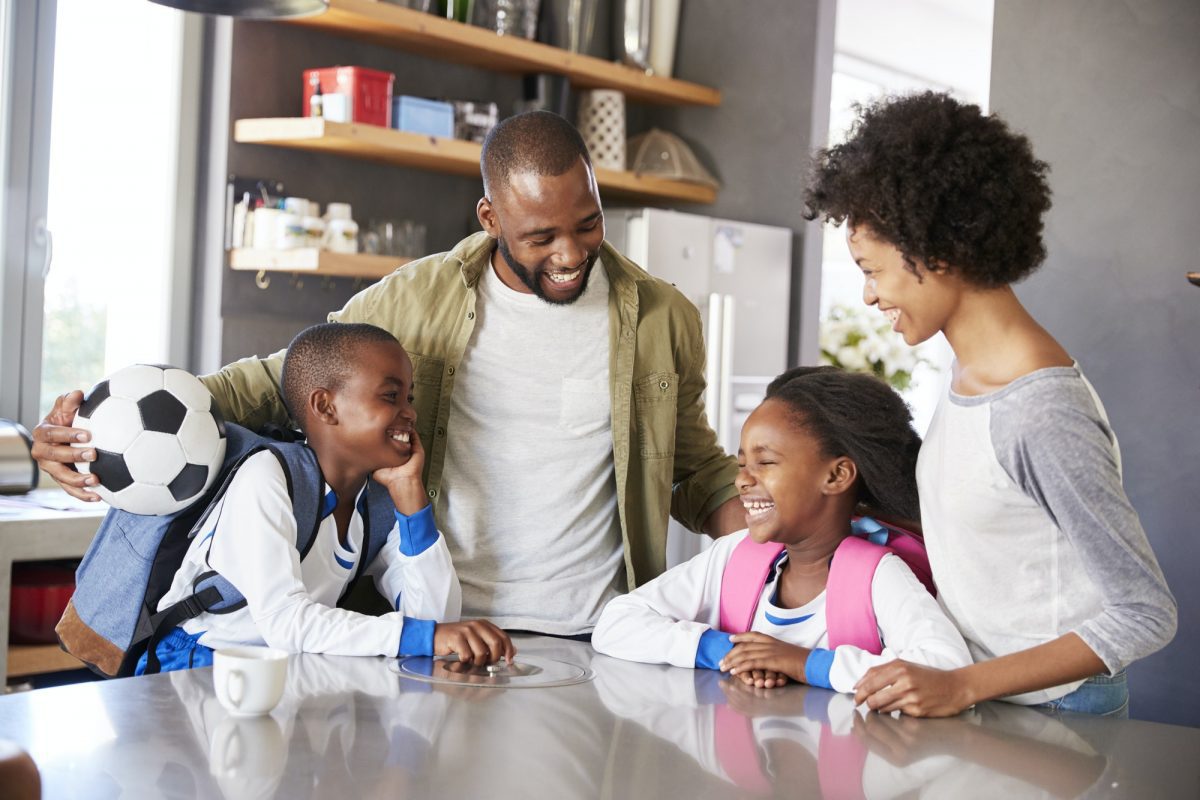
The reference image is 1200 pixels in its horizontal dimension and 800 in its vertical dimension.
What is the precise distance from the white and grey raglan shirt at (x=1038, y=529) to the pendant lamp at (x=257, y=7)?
1166 millimetres

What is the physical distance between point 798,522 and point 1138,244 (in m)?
1.51

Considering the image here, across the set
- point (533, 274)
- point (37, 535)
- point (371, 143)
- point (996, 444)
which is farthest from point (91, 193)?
point (996, 444)

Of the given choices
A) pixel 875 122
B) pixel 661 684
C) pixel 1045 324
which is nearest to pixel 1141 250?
pixel 1045 324

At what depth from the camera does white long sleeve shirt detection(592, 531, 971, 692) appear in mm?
1575

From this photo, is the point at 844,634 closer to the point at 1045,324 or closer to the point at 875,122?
the point at 875,122

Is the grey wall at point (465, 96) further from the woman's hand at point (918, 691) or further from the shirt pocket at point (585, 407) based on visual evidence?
the woman's hand at point (918, 691)

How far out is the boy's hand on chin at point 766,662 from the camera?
5.34 feet

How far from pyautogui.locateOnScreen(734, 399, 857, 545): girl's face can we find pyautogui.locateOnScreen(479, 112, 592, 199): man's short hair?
524 millimetres

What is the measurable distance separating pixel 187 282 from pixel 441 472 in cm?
196

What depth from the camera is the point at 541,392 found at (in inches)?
83.3

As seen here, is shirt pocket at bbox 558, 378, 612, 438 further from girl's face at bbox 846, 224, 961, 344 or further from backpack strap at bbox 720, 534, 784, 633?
girl's face at bbox 846, 224, 961, 344

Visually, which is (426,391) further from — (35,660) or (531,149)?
(35,660)

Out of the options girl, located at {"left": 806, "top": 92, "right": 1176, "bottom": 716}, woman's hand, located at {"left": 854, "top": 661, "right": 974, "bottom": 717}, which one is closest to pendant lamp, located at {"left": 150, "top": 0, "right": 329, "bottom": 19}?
girl, located at {"left": 806, "top": 92, "right": 1176, "bottom": 716}

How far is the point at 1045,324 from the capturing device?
302 centimetres
